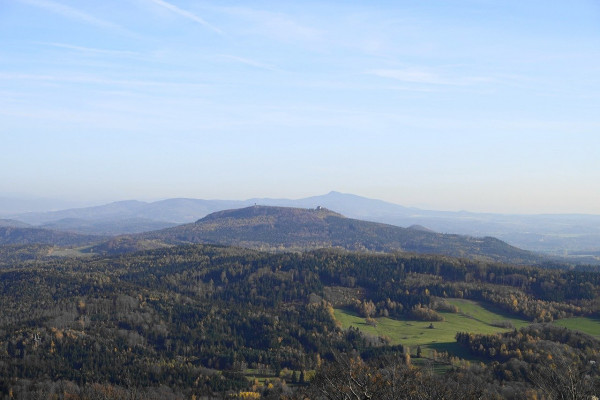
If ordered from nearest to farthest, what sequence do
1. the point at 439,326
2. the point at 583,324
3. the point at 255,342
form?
1. the point at 255,342
2. the point at 583,324
3. the point at 439,326

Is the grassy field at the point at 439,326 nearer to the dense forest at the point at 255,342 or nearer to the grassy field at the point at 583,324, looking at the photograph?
the dense forest at the point at 255,342

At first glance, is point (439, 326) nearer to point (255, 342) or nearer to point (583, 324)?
point (583, 324)

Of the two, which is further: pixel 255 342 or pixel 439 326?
pixel 439 326

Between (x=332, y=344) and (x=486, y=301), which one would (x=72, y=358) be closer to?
(x=332, y=344)

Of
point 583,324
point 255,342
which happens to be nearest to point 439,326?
point 583,324

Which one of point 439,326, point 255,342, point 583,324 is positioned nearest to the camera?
point 255,342

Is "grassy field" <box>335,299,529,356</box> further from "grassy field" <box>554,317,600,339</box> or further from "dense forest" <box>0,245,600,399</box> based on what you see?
"grassy field" <box>554,317,600,339</box>
